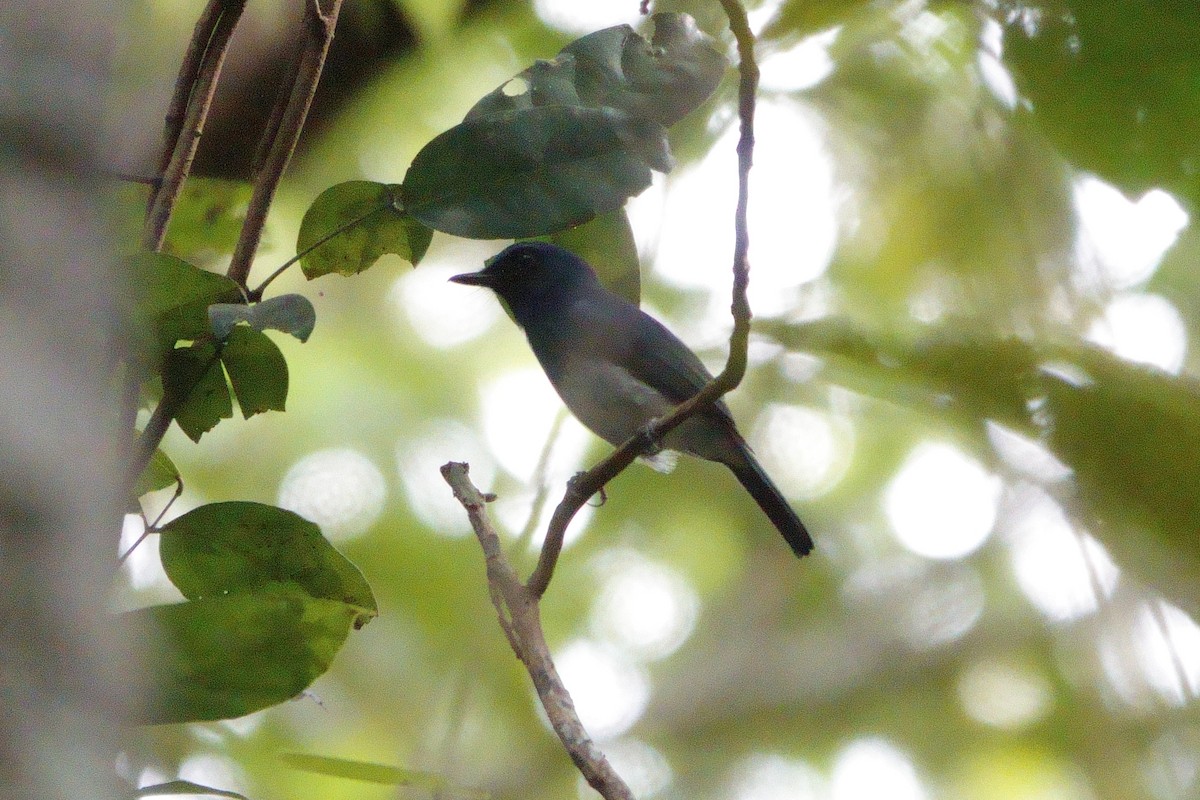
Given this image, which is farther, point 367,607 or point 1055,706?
point 1055,706

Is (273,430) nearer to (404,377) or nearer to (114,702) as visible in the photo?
(404,377)

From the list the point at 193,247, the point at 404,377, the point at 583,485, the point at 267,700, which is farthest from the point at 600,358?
the point at 404,377

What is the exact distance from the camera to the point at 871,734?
616cm

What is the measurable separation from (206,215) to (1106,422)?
2.01m

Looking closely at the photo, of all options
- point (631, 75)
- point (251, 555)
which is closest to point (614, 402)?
point (631, 75)

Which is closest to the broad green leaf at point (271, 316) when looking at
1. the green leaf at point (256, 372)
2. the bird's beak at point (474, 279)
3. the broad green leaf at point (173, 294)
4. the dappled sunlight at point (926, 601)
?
the broad green leaf at point (173, 294)

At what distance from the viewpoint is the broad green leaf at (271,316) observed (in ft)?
4.62

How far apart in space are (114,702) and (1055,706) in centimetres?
594

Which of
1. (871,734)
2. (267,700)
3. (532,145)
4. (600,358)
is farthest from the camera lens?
(871,734)

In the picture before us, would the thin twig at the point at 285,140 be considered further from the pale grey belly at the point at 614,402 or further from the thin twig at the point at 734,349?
the pale grey belly at the point at 614,402

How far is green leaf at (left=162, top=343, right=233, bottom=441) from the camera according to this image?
1.61 meters

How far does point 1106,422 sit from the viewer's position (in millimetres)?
1227

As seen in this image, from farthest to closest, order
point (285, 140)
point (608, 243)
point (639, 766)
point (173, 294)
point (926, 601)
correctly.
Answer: point (926, 601)
point (639, 766)
point (608, 243)
point (285, 140)
point (173, 294)

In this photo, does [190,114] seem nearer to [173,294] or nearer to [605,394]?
[173,294]
